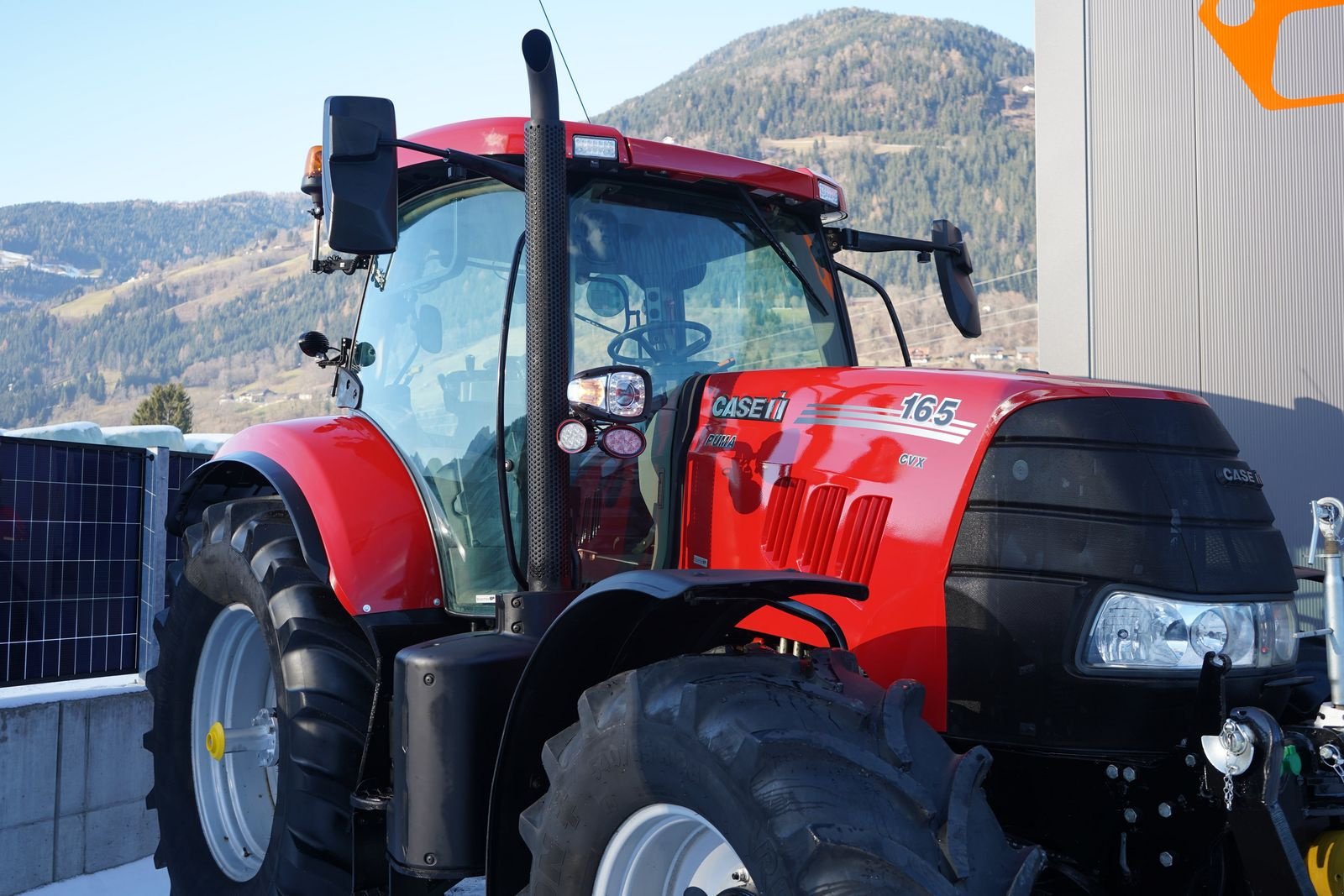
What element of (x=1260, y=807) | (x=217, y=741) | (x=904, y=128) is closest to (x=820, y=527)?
(x=1260, y=807)

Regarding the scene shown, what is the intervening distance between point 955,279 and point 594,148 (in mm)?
1318

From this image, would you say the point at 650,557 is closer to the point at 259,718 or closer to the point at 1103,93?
the point at 259,718

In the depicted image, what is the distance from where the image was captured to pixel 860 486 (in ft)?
8.39

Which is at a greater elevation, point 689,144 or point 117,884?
point 689,144

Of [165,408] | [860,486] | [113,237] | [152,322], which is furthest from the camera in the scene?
[113,237]

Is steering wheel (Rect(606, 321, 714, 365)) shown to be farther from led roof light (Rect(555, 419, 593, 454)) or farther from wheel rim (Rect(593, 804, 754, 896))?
wheel rim (Rect(593, 804, 754, 896))

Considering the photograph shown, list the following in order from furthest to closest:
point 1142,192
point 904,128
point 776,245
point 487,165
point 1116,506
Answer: point 904,128
point 1142,192
point 776,245
point 487,165
point 1116,506

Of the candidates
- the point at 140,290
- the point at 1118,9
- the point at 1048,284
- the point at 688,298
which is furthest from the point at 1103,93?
the point at 140,290

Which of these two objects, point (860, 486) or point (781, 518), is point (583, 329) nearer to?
point (781, 518)

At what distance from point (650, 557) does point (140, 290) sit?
519 ft

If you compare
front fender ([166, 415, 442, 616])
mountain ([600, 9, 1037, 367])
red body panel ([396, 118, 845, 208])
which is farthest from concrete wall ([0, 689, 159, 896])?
mountain ([600, 9, 1037, 367])

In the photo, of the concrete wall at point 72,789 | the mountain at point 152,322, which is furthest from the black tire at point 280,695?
the mountain at point 152,322

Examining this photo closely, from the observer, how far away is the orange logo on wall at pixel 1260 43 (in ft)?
31.6

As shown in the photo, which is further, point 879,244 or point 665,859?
point 879,244
